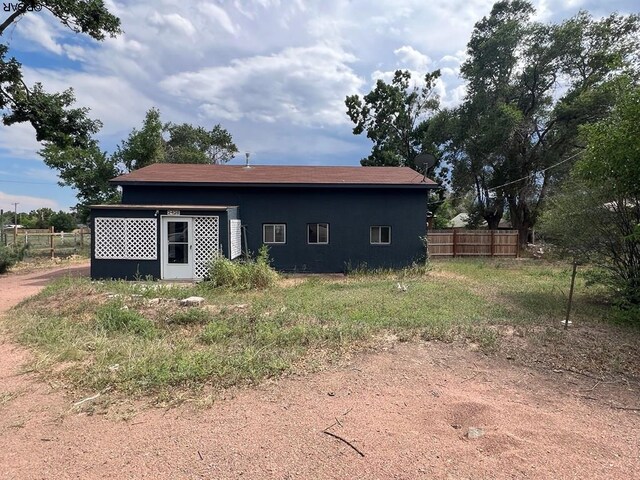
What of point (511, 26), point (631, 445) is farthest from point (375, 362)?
point (511, 26)

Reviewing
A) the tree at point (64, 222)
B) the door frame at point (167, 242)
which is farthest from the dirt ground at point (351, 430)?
the tree at point (64, 222)

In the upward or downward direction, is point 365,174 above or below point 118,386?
above

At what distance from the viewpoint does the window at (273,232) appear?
41.7ft

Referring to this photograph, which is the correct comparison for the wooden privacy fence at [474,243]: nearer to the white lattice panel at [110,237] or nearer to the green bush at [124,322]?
the white lattice panel at [110,237]

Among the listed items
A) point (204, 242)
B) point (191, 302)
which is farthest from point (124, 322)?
point (204, 242)

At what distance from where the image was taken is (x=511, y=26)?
20.5m

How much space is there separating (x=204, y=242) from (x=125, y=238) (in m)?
2.16

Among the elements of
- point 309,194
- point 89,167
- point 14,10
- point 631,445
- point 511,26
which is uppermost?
point 511,26

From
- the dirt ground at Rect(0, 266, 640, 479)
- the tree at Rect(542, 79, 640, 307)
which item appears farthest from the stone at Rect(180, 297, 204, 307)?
the tree at Rect(542, 79, 640, 307)

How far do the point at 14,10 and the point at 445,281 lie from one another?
54.0 ft

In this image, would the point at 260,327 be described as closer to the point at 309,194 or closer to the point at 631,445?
the point at 631,445

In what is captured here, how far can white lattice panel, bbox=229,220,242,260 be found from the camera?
36.3 feet

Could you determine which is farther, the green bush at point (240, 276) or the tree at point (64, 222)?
the tree at point (64, 222)

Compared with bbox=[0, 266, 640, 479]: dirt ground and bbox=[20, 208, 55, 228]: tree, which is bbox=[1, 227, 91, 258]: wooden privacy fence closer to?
bbox=[0, 266, 640, 479]: dirt ground
